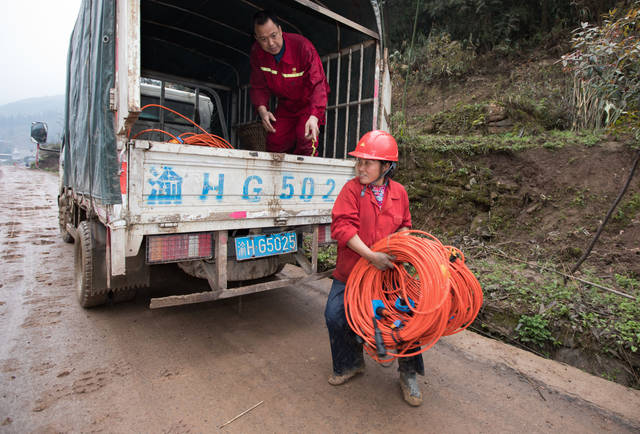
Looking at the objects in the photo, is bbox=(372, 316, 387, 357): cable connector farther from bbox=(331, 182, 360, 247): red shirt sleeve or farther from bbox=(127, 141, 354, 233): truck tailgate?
bbox=(127, 141, 354, 233): truck tailgate

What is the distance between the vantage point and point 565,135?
17.7ft

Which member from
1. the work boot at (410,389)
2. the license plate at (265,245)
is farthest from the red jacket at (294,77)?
the work boot at (410,389)

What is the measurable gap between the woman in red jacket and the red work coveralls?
54.8 inches

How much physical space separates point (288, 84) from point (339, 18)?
794 millimetres

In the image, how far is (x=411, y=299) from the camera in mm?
2254

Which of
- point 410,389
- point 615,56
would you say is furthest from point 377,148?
point 615,56

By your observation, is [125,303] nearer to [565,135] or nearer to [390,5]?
[565,135]

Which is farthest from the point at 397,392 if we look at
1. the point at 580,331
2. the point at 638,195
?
the point at 638,195

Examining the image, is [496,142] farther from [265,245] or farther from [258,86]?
[265,245]

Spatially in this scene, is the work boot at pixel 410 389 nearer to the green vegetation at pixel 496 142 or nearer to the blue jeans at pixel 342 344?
the blue jeans at pixel 342 344

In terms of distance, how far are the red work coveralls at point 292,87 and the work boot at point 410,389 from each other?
2.29m

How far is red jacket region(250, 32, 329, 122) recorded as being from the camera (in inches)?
140

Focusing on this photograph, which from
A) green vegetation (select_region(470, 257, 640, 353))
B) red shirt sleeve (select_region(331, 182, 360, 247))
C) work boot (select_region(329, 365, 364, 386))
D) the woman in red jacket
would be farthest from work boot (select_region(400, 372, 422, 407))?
green vegetation (select_region(470, 257, 640, 353))

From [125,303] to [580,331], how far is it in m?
4.03
